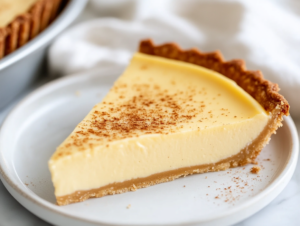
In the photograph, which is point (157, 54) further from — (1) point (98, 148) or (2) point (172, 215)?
(2) point (172, 215)

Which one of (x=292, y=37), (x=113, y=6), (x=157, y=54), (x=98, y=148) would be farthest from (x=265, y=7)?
(x=98, y=148)

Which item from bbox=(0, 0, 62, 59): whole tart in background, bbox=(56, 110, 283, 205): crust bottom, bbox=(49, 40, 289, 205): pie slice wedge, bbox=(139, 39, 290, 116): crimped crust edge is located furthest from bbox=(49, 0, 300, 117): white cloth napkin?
bbox=(56, 110, 283, 205): crust bottom

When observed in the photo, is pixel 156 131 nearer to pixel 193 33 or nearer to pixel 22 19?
pixel 193 33

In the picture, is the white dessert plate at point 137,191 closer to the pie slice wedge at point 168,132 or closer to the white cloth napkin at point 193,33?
the pie slice wedge at point 168,132

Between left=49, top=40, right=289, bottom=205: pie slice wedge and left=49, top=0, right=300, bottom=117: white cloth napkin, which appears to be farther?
left=49, top=0, right=300, bottom=117: white cloth napkin

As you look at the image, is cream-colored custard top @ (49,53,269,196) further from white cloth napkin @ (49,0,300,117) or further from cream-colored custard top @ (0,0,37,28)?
cream-colored custard top @ (0,0,37,28)

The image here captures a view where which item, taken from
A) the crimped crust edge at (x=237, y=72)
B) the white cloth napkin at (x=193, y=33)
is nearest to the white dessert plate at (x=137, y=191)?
the crimped crust edge at (x=237, y=72)
